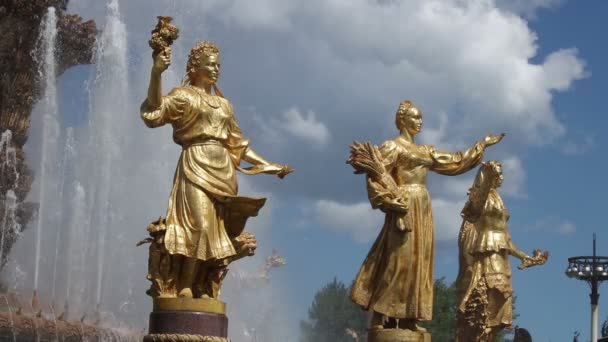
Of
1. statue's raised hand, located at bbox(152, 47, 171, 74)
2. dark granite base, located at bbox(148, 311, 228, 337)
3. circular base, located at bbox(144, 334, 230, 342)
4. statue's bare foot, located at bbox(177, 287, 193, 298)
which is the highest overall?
statue's raised hand, located at bbox(152, 47, 171, 74)

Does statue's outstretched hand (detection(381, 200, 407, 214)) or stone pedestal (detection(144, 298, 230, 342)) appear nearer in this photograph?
stone pedestal (detection(144, 298, 230, 342))

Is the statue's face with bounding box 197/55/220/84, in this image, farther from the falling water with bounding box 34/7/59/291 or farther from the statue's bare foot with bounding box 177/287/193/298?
the falling water with bounding box 34/7/59/291

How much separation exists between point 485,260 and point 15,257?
852 cm

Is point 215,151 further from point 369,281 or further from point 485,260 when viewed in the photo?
point 485,260

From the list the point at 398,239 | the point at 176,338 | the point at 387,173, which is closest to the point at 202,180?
the point at 176,338

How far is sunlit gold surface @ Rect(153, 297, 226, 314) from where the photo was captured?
1121cm

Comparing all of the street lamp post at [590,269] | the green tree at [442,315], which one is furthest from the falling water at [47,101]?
the green tree at [442,315]

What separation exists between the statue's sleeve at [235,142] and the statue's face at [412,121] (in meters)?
2.83

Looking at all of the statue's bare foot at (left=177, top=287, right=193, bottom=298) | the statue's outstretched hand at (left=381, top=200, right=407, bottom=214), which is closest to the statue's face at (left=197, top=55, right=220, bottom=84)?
the statue's bare foot at (left=177, top=287, right=193, bottom=298)

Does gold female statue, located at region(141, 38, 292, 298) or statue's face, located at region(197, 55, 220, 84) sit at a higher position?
statue's face, located at region(197, 55, 220, 84)

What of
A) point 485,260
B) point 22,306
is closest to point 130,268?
point 22,306

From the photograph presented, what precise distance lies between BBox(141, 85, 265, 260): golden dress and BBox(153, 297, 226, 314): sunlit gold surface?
1.49 ft

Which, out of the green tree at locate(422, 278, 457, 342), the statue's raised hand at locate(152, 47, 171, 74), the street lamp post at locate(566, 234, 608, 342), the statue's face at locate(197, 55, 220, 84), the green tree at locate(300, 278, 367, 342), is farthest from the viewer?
the green tree at locate(300, 278, 367, 342)

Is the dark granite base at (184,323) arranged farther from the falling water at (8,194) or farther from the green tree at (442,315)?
the green tree at (442,315)
